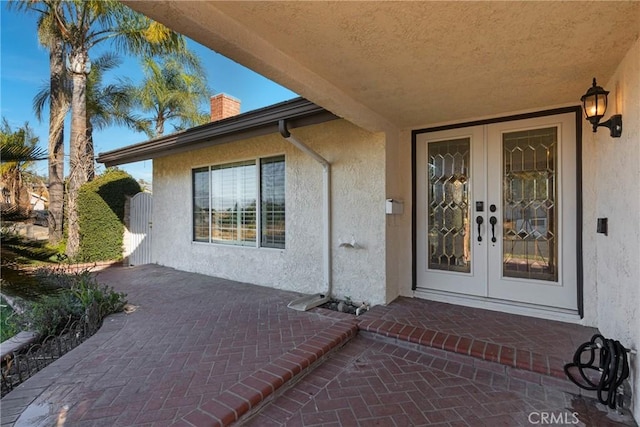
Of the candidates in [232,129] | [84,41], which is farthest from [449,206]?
[84,41]

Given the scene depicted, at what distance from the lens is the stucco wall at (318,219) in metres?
4.29

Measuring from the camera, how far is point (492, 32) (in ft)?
7.16

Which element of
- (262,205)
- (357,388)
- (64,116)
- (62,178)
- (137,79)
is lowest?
(357,388)

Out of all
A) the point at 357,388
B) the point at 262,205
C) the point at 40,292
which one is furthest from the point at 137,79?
the point at 357,388

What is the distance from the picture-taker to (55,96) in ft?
32.1

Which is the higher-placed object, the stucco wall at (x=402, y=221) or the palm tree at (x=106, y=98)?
the palm tree at (x=106, y=98)

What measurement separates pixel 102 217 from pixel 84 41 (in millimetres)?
5349

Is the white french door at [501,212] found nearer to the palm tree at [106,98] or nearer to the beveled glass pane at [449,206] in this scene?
the beveled glass pane at [449,206]

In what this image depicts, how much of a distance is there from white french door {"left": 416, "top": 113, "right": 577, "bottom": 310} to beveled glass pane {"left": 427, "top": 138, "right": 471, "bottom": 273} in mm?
13

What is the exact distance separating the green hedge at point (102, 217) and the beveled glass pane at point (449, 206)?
346 inches

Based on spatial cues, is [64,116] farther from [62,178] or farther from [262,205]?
[262,205]

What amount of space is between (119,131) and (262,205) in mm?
10976

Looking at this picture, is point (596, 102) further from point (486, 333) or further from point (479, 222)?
point (486, 333)

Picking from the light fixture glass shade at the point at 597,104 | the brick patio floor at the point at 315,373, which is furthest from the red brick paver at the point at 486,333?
the light fixture glass shade at the point at 597,104
